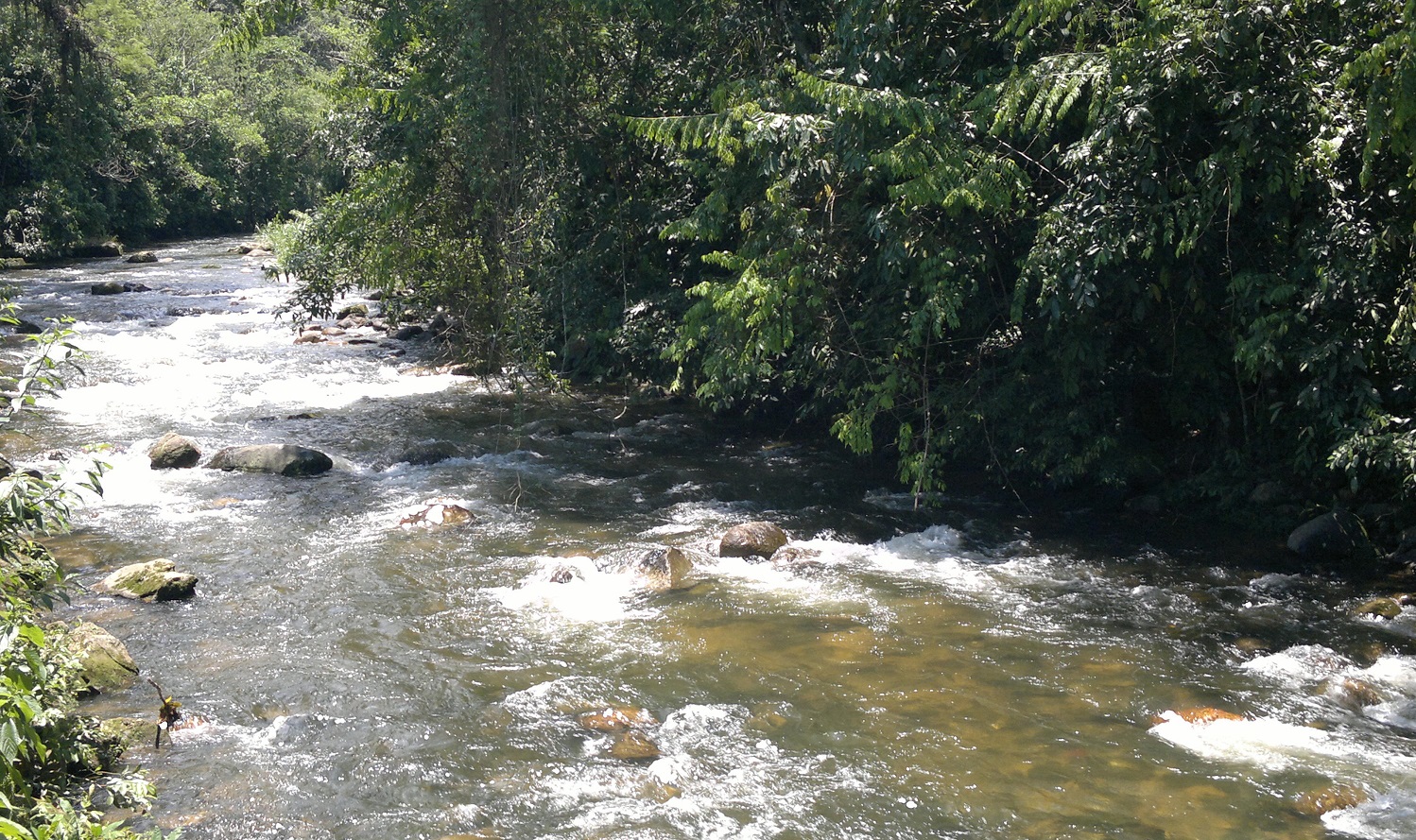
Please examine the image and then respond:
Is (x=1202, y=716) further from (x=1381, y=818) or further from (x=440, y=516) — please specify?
(x=440, y=516)

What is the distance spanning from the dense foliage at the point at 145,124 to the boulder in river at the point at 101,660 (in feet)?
20.5

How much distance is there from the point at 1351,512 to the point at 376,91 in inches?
365

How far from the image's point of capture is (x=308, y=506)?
9.87 meters

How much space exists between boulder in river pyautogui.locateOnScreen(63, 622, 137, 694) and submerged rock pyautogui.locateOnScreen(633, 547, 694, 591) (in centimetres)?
339

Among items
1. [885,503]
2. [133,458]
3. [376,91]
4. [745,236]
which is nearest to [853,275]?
[745,236]

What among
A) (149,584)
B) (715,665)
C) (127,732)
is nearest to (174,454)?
(149,584)

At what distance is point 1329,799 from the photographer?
508cm

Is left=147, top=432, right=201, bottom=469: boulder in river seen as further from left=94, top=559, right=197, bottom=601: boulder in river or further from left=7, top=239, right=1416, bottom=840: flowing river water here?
left=94, top=559, right=197, bottom=601: boulder in river

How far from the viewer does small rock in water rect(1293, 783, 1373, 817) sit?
16.4 feet

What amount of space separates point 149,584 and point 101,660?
1.43m

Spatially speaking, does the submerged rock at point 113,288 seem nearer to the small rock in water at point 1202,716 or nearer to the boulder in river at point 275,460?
the boulder in river at point 275,460

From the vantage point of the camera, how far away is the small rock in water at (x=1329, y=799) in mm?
5008

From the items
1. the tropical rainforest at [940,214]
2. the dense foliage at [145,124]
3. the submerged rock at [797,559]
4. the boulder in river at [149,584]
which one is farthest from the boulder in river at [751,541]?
the dense foliage at [145,124]

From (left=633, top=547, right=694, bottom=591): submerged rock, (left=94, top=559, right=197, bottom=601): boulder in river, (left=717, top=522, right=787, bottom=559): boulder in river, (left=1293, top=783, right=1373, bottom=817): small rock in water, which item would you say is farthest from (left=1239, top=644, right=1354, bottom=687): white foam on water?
(left=94, top=559, right=197, bottom=601): boulder in river
